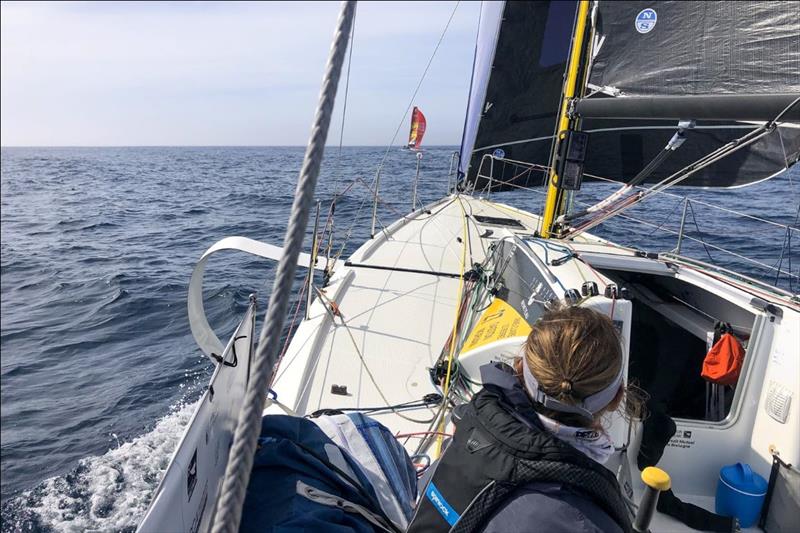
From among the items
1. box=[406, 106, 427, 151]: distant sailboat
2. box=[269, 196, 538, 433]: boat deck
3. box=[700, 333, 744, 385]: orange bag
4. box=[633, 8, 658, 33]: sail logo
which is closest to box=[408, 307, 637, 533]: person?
box=[269, 196, 538, 433]: boat deck

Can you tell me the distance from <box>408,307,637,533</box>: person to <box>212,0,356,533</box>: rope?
0.49m

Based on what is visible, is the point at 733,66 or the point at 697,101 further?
the point at 733,66

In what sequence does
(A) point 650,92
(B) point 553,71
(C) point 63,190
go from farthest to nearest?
(C) point 63,190
(B) point 553,71
(A) point 650,92

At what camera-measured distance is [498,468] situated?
3.14 feet

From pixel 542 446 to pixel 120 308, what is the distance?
6018 millimetres

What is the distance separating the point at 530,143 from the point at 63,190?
13.8 m

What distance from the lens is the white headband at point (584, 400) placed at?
40.0 inches

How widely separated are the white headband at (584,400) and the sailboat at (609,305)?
23.2 inches

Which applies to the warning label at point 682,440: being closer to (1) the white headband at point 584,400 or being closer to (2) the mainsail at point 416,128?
(1) the white headband at point 584,400

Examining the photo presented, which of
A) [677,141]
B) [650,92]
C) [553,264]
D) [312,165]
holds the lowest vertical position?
[553,264]

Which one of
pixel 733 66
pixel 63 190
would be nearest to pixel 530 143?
pixel 733 66

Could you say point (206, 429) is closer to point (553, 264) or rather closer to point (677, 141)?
point (553, 264)

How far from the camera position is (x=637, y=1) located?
3.62 meters

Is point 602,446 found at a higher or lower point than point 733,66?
lower
